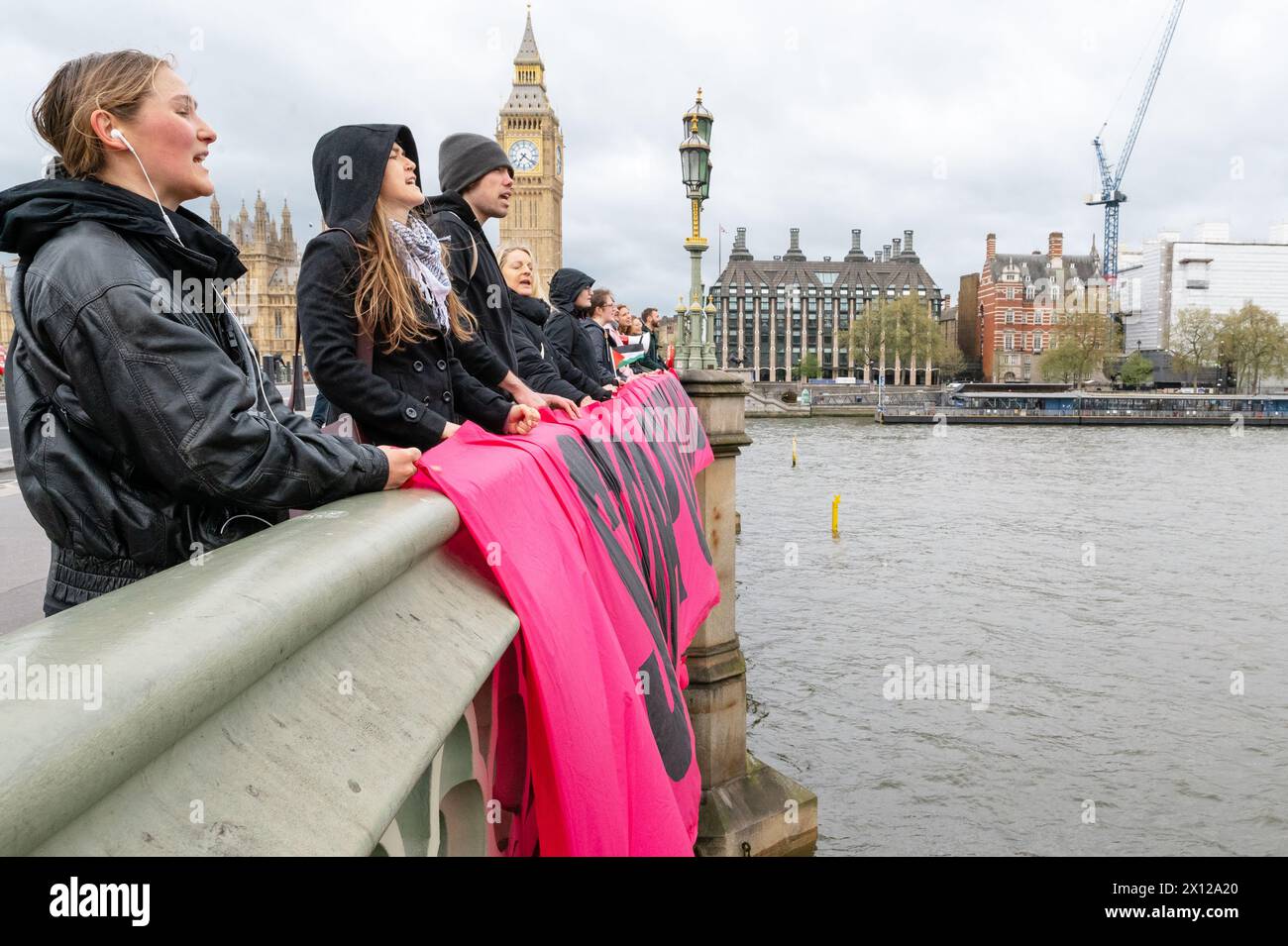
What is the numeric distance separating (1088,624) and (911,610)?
→ 8.44 feet

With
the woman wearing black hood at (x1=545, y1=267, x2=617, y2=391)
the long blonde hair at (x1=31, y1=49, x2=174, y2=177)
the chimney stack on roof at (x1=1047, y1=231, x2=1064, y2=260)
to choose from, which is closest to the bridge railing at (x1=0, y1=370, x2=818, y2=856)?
the long blonde hair at (x1=31, y1=49, x2=174, y2=177)

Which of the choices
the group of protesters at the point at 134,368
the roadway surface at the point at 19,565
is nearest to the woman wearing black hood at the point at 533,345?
the roadway surface at the point at 19,565

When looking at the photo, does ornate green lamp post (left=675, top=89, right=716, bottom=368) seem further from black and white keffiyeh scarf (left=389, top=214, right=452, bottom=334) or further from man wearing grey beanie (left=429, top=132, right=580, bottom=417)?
black and white keffiyeh scarf (left=389, top=214, right=452, bottom=334)

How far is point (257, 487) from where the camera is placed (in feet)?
5.71

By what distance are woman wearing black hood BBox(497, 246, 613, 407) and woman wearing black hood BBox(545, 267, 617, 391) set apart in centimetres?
24

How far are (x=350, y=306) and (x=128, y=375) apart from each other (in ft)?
4.22

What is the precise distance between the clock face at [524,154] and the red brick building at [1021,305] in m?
45.5

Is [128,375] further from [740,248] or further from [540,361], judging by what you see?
[740,248]

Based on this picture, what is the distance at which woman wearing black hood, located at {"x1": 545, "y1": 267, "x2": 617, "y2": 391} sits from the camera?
6.46 m

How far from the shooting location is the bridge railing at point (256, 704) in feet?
2.51

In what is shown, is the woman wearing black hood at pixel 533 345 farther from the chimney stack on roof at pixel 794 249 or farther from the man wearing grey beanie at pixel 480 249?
the chimney stack on roof at pixel 794 249
